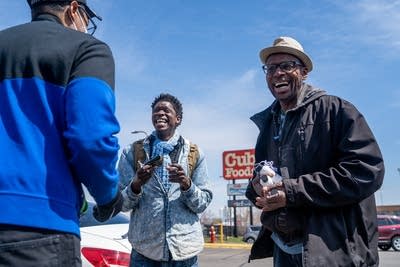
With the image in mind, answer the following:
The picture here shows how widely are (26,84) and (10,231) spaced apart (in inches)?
24.2

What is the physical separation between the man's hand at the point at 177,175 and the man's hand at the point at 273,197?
1010mm

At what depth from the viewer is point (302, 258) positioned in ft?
8.37

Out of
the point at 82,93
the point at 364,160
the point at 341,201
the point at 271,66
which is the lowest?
the point at 341,201

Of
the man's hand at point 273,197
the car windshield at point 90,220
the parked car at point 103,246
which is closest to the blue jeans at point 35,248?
the man's hand at point 273,197

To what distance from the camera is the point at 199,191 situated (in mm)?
3818

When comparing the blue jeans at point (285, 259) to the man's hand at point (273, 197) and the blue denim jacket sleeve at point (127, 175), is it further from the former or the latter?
the blue denim jacket sleeve at point (127, 175)

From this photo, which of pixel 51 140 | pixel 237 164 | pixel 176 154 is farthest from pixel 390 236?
pixel 51 140

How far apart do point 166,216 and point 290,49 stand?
1.57m

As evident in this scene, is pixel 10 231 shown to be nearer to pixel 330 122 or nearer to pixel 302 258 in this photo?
pixel 302 258

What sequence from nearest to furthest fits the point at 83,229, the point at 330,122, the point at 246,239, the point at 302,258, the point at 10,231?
the point at 10,231 < the point at 302,258 < the point at 330,122 < the point at 83,229 < the point at 246,239

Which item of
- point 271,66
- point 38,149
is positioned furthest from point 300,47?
point 38,149

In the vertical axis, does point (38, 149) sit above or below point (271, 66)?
below

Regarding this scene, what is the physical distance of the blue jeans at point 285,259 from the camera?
2730 mm

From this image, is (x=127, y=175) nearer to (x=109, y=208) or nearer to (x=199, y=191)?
(x=199, y=191)
